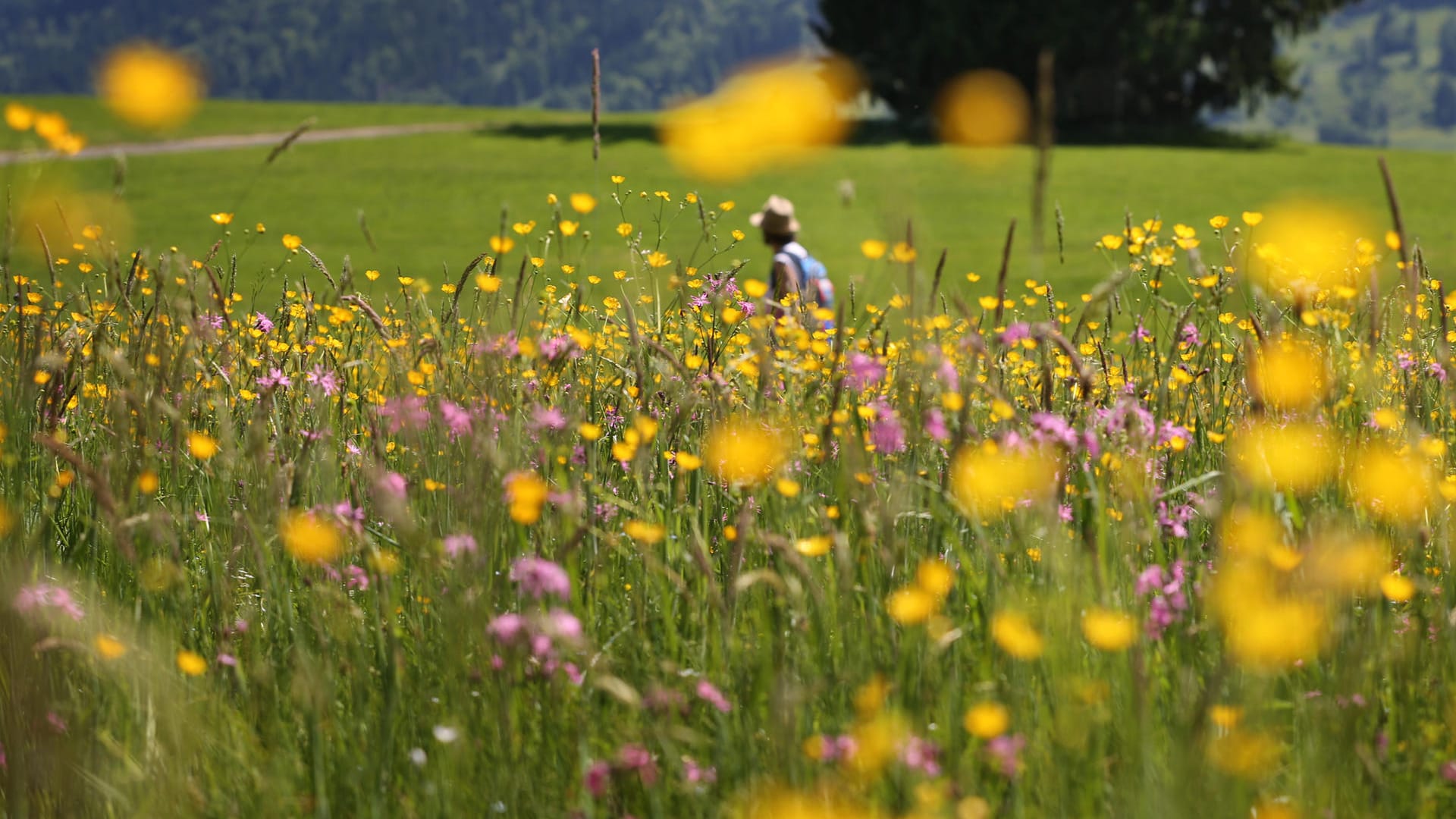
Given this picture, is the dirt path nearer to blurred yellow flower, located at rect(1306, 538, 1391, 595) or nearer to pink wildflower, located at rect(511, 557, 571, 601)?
pink wildflower, located at rect(511, 557, 571, 601)

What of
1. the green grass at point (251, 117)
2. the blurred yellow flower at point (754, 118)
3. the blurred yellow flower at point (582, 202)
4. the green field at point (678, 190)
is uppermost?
the green grass at point (251, 117)

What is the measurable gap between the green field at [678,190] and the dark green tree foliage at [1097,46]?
520 cm

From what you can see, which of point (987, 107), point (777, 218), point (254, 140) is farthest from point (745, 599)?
point (987, 107)

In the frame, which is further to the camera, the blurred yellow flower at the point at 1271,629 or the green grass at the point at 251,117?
the green grass at the point at 251,117

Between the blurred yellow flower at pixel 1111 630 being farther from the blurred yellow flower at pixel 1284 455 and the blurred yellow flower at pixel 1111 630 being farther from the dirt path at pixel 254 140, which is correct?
the dirt path at pixel 254 140

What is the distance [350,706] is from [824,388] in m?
1.35

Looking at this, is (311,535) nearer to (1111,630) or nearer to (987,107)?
(1111,630)

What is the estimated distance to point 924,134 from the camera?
41.9 m

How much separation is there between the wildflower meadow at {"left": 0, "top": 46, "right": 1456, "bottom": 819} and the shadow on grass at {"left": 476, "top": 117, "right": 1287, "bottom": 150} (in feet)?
115

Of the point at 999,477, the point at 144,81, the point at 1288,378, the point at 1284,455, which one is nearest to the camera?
the point at 999,477

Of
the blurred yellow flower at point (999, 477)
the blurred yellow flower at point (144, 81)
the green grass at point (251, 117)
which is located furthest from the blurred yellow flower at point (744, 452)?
the green grass at point (251, 117)

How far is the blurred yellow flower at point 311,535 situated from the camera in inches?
82.6

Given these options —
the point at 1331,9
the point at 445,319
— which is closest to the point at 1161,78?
the point at 1331,9

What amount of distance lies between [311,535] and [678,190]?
24127 mm
